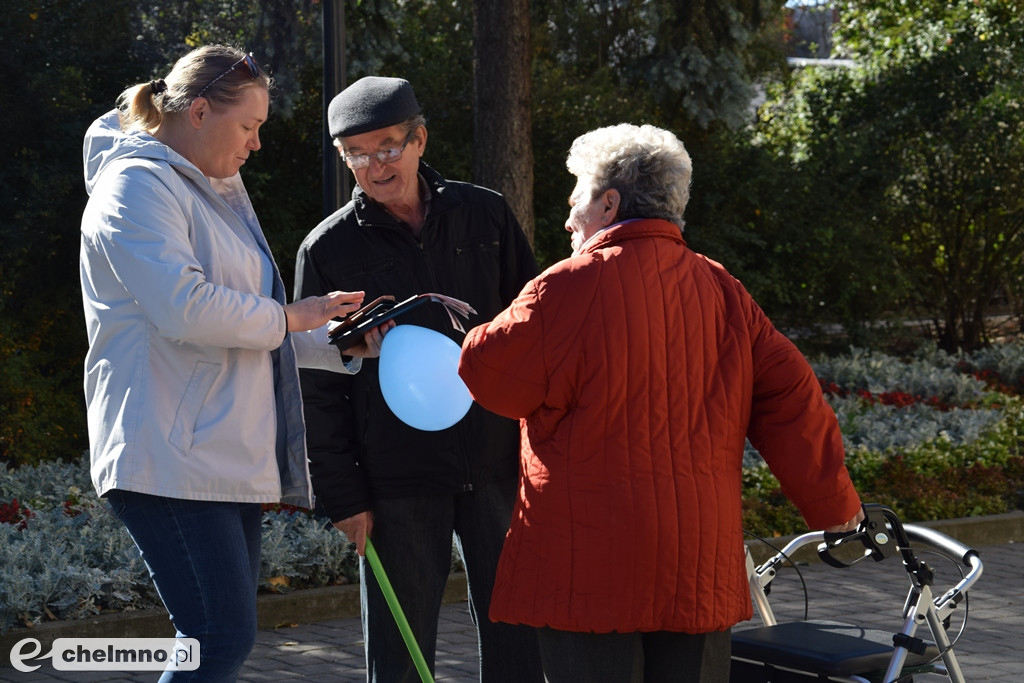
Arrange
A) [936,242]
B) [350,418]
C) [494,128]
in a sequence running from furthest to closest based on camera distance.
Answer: [936,242] → [494,128] → [350,418]

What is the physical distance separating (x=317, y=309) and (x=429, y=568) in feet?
2.88

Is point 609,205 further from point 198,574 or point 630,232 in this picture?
point 198,574

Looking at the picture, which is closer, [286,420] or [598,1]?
[286,420]

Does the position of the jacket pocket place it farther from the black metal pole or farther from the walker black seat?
the black metal pole

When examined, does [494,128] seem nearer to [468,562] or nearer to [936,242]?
[468,562]

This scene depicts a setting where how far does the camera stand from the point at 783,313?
13.8 m

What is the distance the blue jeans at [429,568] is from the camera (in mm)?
3498

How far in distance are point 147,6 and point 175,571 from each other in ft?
29.0

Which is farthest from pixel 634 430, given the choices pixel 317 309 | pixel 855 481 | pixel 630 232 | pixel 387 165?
pixel 855 481

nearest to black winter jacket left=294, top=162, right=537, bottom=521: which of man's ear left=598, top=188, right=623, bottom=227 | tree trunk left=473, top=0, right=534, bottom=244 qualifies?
man's ear left=598, top=188, right=623, bottom=227

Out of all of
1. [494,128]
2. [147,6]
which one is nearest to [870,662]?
[494,128]

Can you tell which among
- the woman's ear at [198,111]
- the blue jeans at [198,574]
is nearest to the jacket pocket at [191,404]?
the blue jeans at [198,574]

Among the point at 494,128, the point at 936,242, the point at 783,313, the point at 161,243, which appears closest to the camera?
the point at 161,243

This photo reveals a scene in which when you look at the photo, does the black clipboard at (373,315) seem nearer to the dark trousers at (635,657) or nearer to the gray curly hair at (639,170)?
the gray curly hair at (639,170)
